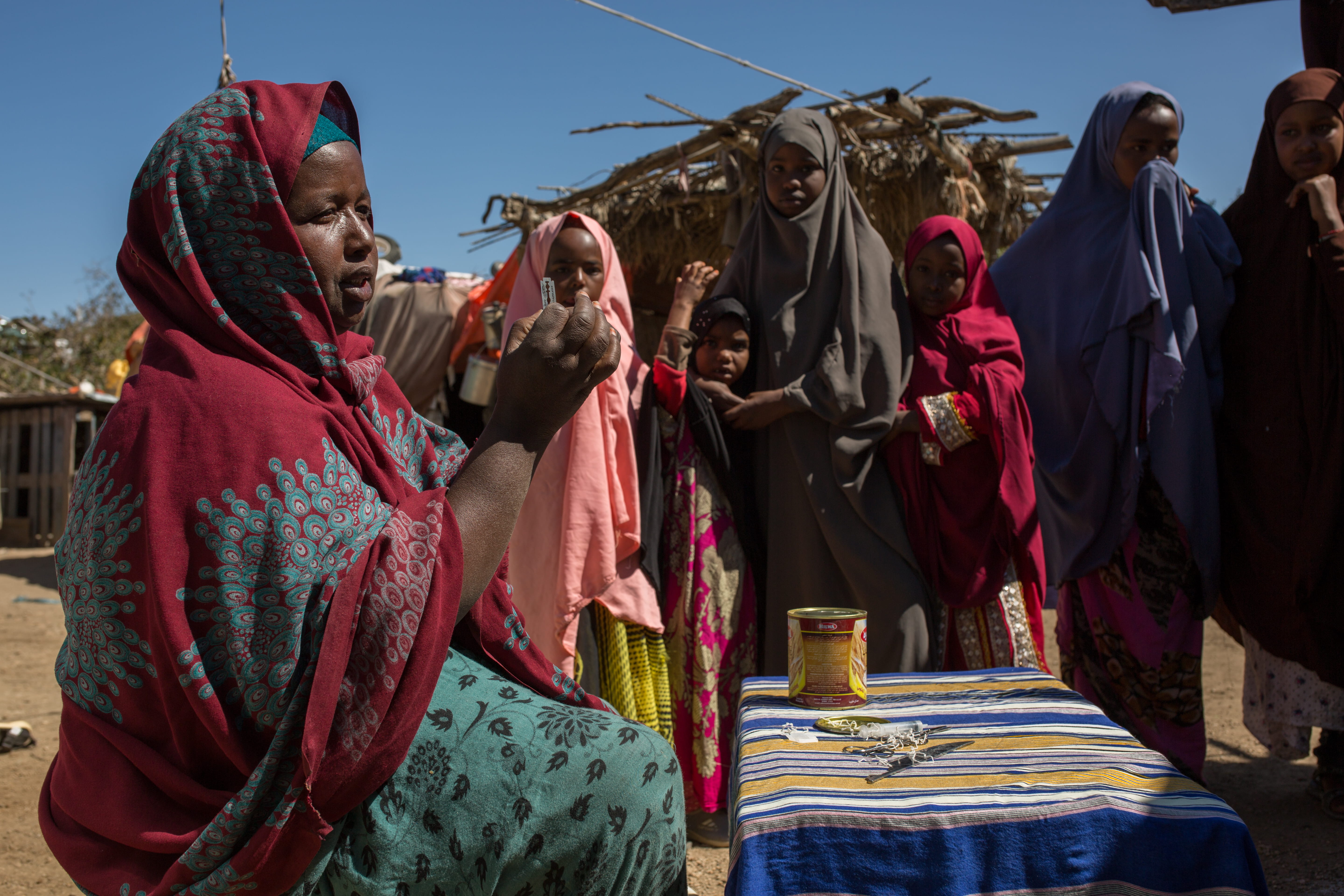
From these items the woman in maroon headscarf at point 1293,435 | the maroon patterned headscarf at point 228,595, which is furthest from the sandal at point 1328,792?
the maroon patterned headscarf at point 228,595

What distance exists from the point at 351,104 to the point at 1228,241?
9.30 ft

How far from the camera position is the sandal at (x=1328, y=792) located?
2934 millimetres

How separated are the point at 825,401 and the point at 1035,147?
3.21 m

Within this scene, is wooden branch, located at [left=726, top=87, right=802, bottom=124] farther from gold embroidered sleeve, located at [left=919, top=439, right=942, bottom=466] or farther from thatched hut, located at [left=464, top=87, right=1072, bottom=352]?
gold embroidered sleeve, located at [left=919, top=439, right=942, bottom=466]

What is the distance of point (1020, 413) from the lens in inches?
114

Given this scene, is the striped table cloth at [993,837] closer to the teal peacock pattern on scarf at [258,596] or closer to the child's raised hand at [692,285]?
the teal peacock pattern on scarf at [258,596]

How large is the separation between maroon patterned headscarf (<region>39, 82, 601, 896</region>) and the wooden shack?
10.3 m

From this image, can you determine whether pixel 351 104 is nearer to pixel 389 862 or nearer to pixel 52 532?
pixel 389 862

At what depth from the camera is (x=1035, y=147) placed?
5.32 m

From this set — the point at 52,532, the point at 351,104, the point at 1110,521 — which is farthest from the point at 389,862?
the point at 52,532

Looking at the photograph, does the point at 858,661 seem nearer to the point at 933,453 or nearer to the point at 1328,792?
the point at 933,453

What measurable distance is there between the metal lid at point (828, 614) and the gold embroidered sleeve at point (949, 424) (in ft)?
4.15

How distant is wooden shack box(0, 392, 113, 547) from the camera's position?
10.3m

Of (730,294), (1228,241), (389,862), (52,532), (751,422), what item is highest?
(1228,241)
